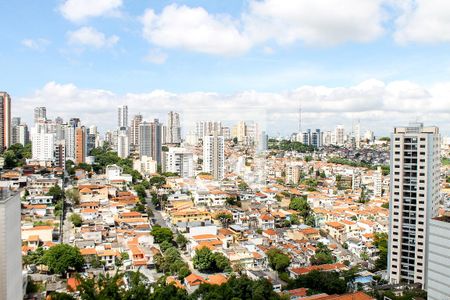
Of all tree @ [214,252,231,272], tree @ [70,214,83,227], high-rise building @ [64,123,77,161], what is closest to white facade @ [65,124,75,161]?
high-rise building @ [64,123,77,161]

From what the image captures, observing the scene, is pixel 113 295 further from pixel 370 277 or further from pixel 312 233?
pixel 312 233

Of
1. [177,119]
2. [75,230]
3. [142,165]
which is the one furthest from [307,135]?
[75,230]

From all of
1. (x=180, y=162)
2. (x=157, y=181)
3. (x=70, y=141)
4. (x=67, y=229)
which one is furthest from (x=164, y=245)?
(x=70, y=141)

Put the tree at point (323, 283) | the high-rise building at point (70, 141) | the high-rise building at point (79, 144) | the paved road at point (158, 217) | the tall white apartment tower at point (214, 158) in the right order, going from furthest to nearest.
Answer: the high-rise building at point (79, 144) < the high-rise building at point (70, 141) < the tall white apartment tower at point (214, 158) < the paved road at point (158, 217) < the tree at point (323, 283)

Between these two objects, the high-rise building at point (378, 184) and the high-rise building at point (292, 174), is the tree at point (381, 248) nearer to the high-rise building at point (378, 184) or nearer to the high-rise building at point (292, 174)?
the high-rise building at point (378, 184)

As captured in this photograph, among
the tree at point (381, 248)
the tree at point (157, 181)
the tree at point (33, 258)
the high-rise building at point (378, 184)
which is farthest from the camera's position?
the high-rise building at point (378, 184)

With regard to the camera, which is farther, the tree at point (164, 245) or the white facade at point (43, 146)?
the white facade at point (43, 146)

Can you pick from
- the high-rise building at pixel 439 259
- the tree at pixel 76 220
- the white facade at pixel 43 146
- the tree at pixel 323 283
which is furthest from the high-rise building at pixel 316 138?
the high-rise building at pixel 439 259
